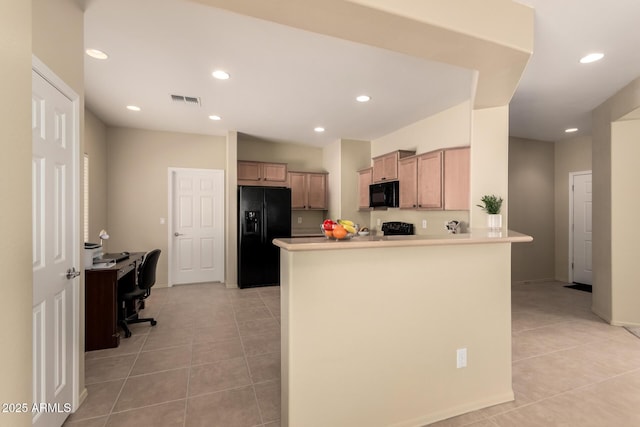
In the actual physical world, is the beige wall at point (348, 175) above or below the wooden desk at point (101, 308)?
above

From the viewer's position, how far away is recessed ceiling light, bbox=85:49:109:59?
2660 millimetres

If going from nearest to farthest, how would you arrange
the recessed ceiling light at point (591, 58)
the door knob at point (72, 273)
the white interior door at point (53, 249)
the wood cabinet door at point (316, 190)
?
the white interior door at point (53, 249), the door knob at point (72, 273), the recessed ceiling light at point (591, 58), the wood cabinet door at point (316, 190)

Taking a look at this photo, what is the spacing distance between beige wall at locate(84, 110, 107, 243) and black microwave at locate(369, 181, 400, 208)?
4358mm

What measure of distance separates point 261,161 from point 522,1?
4.84m

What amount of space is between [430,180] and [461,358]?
258 centimetres

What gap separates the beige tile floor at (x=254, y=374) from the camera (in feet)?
6.57

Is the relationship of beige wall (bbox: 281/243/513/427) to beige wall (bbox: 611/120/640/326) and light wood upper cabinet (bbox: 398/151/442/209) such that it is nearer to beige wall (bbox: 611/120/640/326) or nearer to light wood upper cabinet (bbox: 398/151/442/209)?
light wood upper cabinet (bbox: 398/151/442/209)

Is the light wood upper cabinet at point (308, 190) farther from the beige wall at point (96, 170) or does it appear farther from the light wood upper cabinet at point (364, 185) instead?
the beige wall at point (96, 170)

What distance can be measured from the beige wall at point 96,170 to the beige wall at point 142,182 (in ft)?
0.50

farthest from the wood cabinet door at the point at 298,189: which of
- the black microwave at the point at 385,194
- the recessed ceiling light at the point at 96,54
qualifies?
the recessed ceiling light at the point at 96,54

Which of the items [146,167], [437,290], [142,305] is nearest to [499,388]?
[437,290]

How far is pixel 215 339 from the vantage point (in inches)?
126

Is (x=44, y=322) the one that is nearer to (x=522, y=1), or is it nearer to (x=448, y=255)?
(x=448, y=255)

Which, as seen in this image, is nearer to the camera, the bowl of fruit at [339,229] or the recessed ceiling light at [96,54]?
the bowl of fruit at [339,229]
